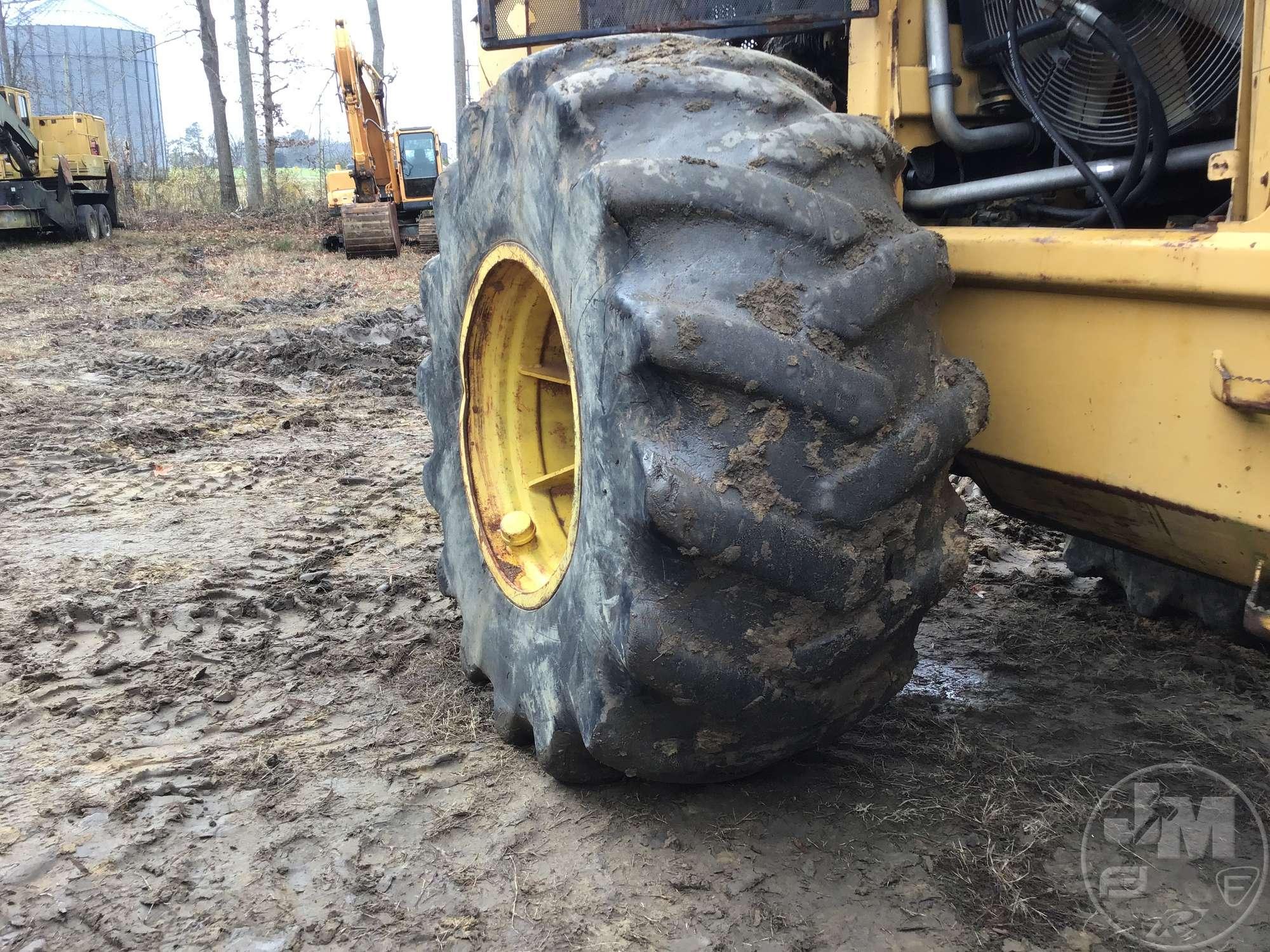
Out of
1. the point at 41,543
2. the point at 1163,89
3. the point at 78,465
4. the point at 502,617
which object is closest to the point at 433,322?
the point at 502,617

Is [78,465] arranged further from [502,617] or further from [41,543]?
[502,617]

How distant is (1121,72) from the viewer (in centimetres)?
196

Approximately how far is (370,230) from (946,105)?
13916mm

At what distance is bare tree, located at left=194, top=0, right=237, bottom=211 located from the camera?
75.3 ft

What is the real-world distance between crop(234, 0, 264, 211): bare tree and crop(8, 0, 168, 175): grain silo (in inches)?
436

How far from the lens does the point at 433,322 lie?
2578mm

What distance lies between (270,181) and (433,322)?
933 inches

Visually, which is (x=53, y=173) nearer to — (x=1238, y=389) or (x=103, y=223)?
(x=103, y=223)

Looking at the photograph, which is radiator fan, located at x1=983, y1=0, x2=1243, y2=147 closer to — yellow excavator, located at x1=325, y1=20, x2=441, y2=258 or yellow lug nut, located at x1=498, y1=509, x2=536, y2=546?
yellow lug nut, located at x1=498, y1=509, x2=536, y2=546

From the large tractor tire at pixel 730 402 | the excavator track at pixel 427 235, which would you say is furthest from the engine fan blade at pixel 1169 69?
the excavator track at pixel 427 235

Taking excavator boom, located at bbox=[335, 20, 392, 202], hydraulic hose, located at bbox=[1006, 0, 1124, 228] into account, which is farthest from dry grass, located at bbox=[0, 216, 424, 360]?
hydraulic hose, located at bbox=[1006, 0, 1124, 228]

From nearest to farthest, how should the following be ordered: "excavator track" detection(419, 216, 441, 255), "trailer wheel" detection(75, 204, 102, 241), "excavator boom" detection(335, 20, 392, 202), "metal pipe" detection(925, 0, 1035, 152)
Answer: "metal pipe" detection(925, 0, 1035, 152) → "excavator boom" detection(335, 20, 392, 202) → "excavator track" detection(419, 216, 441, 255) → "trailer wheel" detection(75, 204, 102, 241)

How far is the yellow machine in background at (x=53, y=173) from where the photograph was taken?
16.5 metres

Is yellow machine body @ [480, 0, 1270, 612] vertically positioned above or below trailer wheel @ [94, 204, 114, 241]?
below
